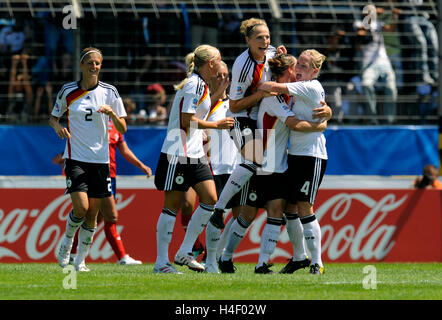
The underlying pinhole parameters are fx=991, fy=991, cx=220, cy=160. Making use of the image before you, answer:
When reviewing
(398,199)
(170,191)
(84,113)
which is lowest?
(398,199)

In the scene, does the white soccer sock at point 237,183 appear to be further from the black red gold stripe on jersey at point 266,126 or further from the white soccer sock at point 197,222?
the black red gold stripe on jersey at point 266,126

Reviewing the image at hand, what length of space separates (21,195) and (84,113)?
3.46m

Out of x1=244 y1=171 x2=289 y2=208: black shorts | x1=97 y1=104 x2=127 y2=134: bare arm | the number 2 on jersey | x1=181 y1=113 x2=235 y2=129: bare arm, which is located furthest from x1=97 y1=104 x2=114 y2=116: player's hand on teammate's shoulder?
x1=244 y1=171 x2=289 y2=208: black shorts

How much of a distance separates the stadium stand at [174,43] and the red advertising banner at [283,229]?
193 centimetres

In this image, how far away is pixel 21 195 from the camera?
12984mm

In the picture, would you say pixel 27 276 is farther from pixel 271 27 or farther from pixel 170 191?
pixel 271 27

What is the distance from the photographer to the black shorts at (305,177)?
9.49 m

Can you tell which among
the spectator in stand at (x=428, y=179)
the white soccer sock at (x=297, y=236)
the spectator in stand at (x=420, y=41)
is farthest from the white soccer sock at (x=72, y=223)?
the spectator in stand at (x=420, y=41)

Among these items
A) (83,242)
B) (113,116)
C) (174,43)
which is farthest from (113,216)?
(174,43)

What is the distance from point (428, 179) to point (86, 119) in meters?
5.72

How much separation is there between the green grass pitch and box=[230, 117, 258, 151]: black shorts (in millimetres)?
1290

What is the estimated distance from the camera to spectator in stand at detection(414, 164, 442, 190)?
1370 centimetres
